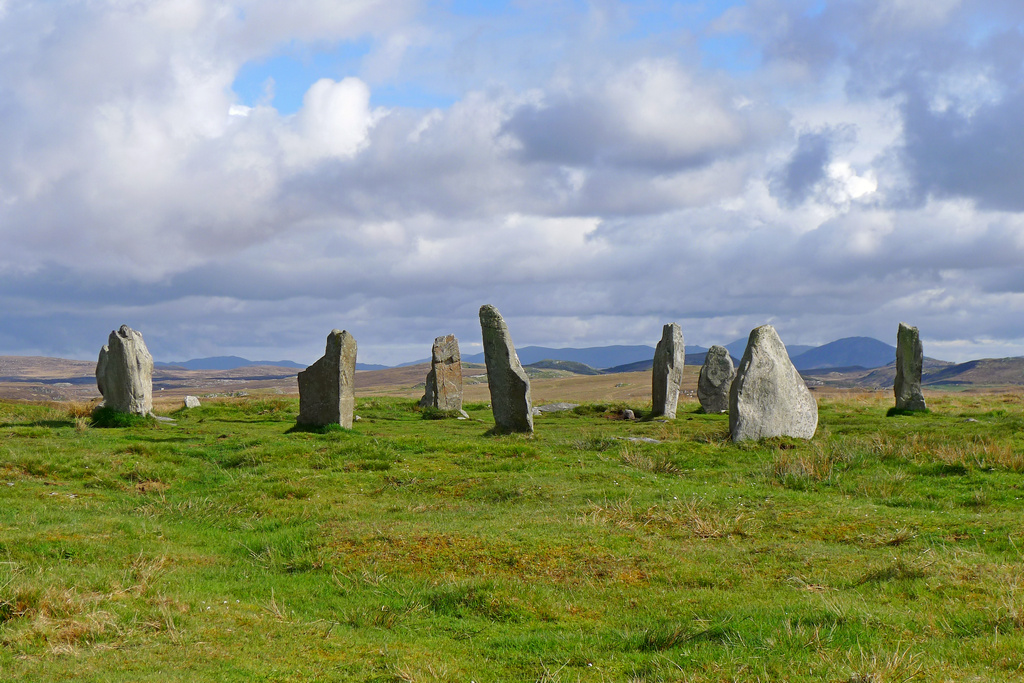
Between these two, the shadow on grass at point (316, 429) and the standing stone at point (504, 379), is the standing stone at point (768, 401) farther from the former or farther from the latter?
the shadow on grass at point (316, 429)

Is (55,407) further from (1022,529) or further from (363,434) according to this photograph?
(1022,529)

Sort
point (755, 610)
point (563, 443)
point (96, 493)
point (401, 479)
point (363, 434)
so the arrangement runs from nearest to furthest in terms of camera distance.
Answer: point (755, 610) < point (96, 493) < point (401, 479) < point (563, 443) < point (363, 434)

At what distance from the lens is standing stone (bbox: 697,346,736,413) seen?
35.8 m

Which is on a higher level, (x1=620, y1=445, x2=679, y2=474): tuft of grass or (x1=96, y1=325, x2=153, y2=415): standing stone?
(x1=96, y1=325, x2=153, y2=415): standing stone

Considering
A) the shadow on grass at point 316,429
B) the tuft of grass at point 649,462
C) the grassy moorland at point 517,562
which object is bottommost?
the grassy moorland at point 517,562

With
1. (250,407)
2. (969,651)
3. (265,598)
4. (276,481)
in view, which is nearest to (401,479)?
(276,481)

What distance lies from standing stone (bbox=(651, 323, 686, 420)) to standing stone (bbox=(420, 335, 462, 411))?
877cm

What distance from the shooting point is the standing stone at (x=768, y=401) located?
22.4 metres

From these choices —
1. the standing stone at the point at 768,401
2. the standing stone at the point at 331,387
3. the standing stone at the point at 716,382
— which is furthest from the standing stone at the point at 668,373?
the standing stone at the point at 331,387

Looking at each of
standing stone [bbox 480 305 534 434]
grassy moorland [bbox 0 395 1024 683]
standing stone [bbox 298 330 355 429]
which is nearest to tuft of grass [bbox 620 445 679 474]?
grassy moorland [bbox 0 395 1024 683]

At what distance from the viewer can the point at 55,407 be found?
3444 centimetres

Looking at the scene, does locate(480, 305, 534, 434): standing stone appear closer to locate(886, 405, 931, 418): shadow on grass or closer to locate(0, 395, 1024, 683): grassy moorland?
locate(0, 395, 1024, 683): grassy moorland

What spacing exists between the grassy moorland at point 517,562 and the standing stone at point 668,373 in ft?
37.4

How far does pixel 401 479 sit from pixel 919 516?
10194 mm
